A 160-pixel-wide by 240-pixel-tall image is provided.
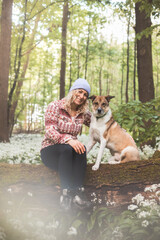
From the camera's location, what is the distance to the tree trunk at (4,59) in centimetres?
1105

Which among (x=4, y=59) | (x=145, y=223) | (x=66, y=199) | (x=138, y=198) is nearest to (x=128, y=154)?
(x=138, y=198)

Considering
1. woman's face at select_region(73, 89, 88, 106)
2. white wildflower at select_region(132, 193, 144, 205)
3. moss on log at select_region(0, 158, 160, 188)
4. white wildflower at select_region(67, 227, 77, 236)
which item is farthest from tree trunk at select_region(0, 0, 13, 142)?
white wildflower at select_region(132, 193, 144, 205)

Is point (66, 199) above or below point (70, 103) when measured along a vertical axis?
below

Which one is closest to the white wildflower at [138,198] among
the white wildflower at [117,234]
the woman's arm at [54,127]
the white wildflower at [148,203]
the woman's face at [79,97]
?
the white wildflower at [148,203]

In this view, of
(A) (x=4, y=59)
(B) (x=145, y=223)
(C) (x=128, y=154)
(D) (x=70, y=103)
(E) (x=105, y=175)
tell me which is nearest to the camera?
(B) (x=145, y=223)

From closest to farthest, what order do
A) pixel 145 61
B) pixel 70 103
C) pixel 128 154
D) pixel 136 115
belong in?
pixel 70 103 → pixel 128 154 → pixel 136 115 → pixel 145 61

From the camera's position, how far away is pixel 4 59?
11.2m

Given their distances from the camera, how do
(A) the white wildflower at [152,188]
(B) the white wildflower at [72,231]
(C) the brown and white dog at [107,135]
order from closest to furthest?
(B) the white wildflower at [72,231]
(A) the white wildflower at [152,188]
(C) the brown and white dog at [107,135]

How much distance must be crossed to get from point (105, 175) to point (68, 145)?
78 centimetres

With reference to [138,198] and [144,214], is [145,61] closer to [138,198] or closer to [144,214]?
[138,198]

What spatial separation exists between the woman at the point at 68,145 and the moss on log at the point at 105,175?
194 millimetres

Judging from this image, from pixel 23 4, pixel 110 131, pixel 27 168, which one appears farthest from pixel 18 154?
pixel 23 4

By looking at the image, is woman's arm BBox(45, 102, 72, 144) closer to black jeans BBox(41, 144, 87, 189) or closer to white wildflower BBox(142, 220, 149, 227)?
black jeans BBox(41, 144, 87, 189)

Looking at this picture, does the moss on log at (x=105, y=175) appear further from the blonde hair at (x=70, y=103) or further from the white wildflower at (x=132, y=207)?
the blonde hair at (x=70, y=103)
